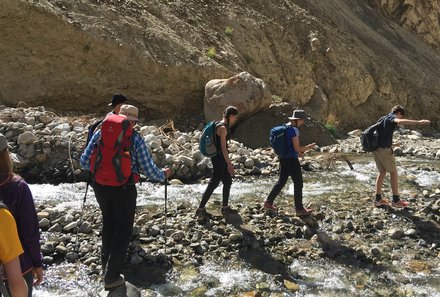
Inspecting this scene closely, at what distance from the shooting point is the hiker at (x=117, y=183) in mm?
4723

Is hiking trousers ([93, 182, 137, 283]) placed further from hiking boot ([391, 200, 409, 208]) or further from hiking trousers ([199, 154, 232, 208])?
hiking boot ([391, 200, 409, 208])

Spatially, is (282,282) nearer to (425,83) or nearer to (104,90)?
(104,90)

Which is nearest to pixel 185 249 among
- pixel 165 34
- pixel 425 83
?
pixel 165 34

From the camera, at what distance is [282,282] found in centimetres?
582

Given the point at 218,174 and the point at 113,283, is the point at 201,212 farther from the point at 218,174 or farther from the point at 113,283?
the point at 113,283

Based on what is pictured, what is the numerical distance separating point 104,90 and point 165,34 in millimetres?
3635

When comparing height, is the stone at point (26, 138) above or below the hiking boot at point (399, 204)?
above

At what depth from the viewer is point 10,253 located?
2.82 metres

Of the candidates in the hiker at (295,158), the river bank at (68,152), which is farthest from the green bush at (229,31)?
the hiker at (295,158)

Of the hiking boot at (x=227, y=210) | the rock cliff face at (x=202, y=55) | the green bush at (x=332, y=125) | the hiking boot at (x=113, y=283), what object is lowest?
the hiking boot at (x=113, y=283)

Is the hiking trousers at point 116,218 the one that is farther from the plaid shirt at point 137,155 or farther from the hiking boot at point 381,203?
the hiking boot at point 381,203

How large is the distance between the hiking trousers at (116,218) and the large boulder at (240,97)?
34.7 feet

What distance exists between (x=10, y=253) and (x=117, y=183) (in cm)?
199

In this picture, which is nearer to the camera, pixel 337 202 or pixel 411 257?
pixel 411 257
